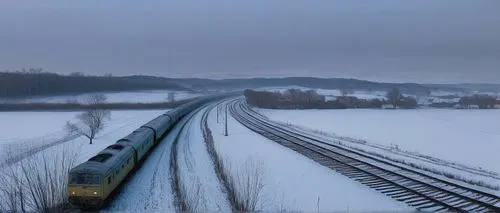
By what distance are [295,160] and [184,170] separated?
803cm

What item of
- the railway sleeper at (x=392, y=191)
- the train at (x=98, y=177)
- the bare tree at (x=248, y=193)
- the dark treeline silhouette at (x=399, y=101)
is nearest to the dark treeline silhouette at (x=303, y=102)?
the dark treeline silhouette at (x=399, y=101)

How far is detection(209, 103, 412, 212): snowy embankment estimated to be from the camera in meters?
21.6

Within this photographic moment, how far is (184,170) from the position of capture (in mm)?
30750

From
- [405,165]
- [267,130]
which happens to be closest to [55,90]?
[267,130]

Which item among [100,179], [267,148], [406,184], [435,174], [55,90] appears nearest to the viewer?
[100,179]

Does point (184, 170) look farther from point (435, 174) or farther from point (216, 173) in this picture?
point (435, 174)

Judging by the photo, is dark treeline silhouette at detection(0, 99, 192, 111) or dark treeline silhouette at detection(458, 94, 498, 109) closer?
dark treeline silhouette at detection(0, 99, 192, 111)

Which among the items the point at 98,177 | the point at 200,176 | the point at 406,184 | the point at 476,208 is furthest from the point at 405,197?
the point at 98,177

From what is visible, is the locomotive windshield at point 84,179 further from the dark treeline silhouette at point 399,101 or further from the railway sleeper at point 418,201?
the dark treeline silhouette at point 399,101

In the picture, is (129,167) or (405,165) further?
(405,165)

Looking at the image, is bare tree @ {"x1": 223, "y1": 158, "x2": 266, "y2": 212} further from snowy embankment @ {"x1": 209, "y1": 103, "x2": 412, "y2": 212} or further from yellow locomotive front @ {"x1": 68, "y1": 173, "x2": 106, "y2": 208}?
yellow locomotive front @ {"x1": 68, "y1": 173, "x2": 106, "y2": 208}

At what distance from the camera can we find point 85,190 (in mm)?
20797

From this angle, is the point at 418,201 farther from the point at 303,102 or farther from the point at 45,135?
the point at 303,102

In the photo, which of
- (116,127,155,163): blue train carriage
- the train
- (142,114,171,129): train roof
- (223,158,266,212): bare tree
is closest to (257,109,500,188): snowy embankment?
(223,158,266,212): bare tree
